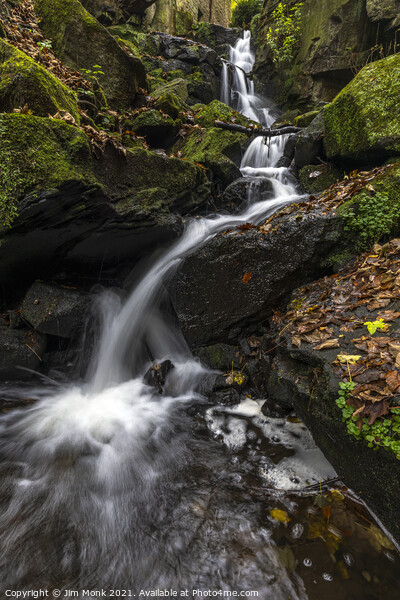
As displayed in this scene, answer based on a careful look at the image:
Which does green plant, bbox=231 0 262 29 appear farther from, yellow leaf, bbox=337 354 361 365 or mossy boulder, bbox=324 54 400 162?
yellow leaf, bbox=337 354 361 365

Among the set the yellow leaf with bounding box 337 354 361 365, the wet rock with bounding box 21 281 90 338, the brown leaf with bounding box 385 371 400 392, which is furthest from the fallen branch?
the brown leaf with bounding box 385 371 400 392

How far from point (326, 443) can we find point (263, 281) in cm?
216

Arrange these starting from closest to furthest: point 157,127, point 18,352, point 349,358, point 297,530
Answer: point 297,530 → point 349,358 → point 18,352 → point 157,127

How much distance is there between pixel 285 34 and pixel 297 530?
19075 millimetres

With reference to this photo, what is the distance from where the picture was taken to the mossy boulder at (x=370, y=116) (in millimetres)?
4996

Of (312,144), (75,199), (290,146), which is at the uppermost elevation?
(290,146)

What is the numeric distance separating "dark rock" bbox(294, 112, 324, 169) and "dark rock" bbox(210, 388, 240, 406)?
640 centimetres

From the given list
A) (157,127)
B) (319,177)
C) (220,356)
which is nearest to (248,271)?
(220,356)

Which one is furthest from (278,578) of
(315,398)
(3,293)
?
(3,293)

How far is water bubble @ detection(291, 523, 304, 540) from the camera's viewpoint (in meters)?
2.15

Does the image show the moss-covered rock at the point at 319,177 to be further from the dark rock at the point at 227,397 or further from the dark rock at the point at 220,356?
the dark rock at the point at 227,397

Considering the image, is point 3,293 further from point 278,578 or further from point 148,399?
point 278,578

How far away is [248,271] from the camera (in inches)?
159

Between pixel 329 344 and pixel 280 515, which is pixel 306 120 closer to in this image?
pixel 329 344
